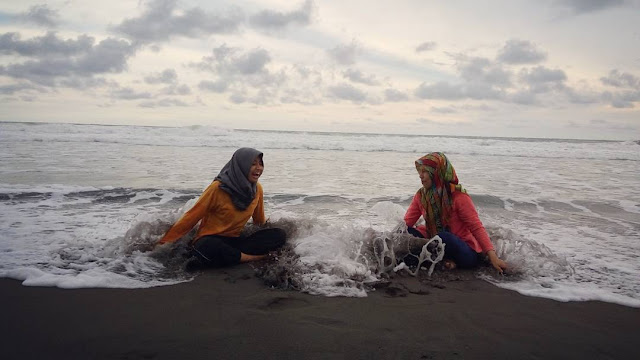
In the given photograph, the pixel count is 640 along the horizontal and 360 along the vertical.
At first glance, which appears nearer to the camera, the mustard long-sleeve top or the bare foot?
the mustard long-sleeve top

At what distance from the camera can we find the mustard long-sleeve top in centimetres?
416

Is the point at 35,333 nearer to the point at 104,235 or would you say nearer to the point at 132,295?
the point at 132,295

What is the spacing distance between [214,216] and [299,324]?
1838mm

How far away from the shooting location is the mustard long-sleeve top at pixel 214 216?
13.6ft

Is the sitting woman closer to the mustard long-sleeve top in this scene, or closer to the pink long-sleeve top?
the mustard long-sleeve top

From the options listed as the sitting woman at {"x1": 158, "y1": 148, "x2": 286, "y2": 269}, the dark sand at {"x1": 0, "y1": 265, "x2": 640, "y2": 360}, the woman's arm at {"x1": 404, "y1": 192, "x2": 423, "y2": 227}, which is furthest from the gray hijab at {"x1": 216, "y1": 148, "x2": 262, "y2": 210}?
the woman's arm at {"x1": 404, "y1": 192, "x2": 423, "y2": 227}

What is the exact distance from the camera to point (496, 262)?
4.20m

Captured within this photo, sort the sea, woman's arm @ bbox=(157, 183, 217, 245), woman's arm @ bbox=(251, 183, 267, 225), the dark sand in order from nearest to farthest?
the dark sand → the sea → woman's arm @ bbox=(157, 183, 217, 245) → woman's arm @ bbox=(251, 183, 267, 225)

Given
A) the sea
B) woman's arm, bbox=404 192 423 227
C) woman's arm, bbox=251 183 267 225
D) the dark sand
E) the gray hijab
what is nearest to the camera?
the dark sand

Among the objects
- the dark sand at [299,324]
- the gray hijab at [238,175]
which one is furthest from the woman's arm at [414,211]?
the gray hijab at [238,175]

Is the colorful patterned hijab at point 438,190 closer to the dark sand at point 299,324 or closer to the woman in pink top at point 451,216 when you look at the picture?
Result: the woman in pink top at point 451,216

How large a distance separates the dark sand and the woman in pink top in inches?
21.4

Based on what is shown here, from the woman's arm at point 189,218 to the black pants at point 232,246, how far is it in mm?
214

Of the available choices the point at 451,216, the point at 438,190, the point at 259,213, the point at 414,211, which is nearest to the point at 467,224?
the point at 451,216
